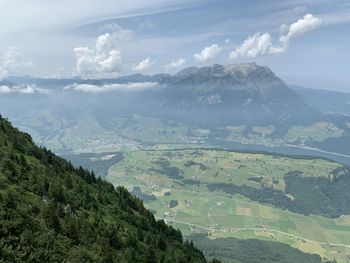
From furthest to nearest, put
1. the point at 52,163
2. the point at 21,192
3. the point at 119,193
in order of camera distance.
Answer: the point at 119,193
the point at 52,163
the point at 21,192

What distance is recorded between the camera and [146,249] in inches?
2783

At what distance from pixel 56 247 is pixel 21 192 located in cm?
1503

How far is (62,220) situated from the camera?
5062 cm

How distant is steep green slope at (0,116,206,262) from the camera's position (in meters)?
41.1

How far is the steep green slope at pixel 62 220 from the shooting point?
4112 cm

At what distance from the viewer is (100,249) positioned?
167 ft

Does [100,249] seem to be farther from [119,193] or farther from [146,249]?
[119,193]

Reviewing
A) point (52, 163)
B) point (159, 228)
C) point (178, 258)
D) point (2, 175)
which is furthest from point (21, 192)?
point (159, 228)

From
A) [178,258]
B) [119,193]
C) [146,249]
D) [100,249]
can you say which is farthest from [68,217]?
[119,193]

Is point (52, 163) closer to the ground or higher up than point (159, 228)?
higher up

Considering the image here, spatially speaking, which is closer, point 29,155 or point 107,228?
point 107,228

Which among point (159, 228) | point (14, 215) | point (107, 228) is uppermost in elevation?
point (14, 215)

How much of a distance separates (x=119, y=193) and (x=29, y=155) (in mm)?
30282

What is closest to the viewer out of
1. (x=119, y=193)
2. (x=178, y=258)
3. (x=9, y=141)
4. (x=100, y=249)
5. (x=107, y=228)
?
(x=100, y=249)
